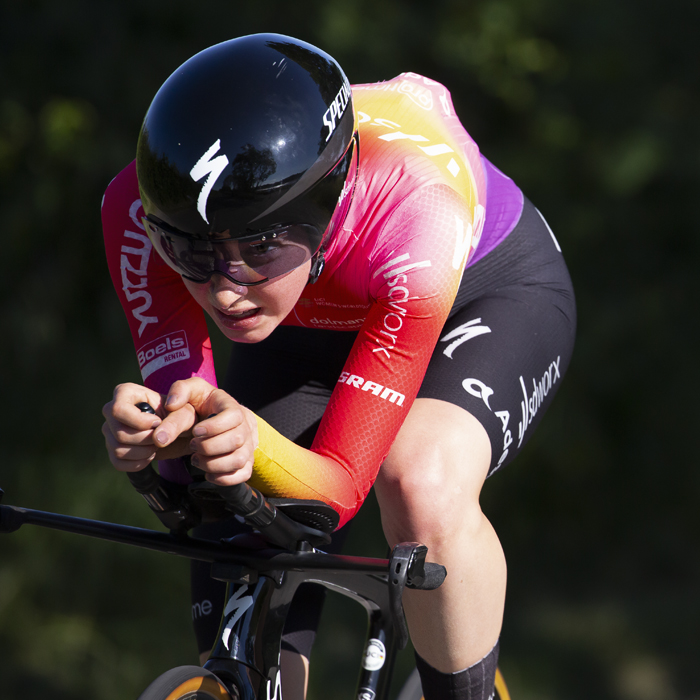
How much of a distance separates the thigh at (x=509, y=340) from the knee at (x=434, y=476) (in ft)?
0.19

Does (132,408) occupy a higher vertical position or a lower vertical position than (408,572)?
higher

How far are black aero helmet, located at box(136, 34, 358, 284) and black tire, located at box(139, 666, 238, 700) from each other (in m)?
0.72

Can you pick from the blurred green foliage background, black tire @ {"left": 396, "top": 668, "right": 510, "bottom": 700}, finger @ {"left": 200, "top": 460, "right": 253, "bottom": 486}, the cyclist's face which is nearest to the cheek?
the cyclist's face

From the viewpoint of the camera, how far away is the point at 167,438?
54.4 inches

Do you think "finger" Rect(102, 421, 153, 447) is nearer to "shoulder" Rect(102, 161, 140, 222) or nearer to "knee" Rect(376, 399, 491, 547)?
"knee" Rect(376, 399, 491, 547)

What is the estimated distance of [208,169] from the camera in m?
1.60

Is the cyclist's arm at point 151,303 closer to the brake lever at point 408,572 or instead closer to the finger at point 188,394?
the finger at point 188,394

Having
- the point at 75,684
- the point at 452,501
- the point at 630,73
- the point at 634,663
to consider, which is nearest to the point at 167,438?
the point at 452,501

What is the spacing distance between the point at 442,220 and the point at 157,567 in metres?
4.23

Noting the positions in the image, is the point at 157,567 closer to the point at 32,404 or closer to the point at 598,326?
the point at 32,404

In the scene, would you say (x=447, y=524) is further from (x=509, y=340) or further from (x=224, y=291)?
(x=224, y=291)

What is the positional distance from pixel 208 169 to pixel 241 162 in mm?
59

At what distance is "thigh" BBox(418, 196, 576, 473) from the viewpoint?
2.00 meters

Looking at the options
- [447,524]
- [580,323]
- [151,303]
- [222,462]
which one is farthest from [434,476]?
[580,323]
